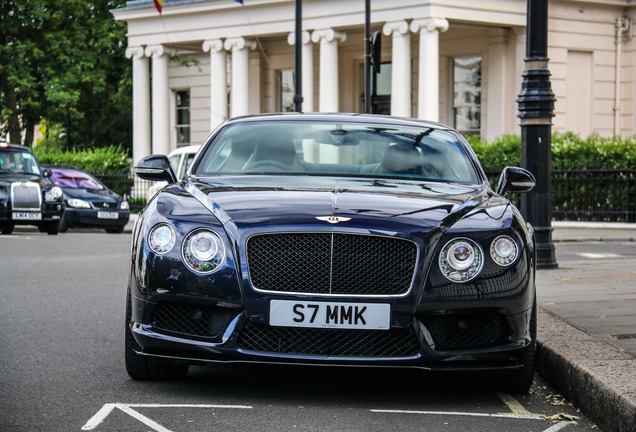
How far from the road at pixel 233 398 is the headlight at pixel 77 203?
1676 cm

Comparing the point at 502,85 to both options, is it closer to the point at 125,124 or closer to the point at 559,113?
the point at 559,113

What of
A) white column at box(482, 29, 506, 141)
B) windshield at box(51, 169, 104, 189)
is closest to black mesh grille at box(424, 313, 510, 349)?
windshield at box(51, 169, 104, 189)

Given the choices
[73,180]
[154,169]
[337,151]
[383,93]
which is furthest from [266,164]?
[383,93]

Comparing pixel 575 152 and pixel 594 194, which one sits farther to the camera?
pixel 575 152

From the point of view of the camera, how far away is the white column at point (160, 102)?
113 ft

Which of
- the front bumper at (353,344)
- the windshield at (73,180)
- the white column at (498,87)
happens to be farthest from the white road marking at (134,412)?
the white column at (498,87)

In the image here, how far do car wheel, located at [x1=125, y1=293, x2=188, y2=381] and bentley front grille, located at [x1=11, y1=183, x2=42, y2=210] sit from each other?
643 inches

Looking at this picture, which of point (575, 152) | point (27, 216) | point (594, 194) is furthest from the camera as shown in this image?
point (575, 152)

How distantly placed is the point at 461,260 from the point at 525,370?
0.78m

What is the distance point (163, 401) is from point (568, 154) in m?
20.7

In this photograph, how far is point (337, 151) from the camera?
7.14 meters

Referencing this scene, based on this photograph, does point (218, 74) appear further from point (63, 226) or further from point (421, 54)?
point (63, 226)

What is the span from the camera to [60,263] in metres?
14.4

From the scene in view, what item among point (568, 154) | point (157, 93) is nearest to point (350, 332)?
point (568, 154)
